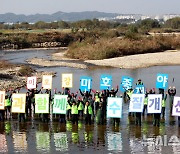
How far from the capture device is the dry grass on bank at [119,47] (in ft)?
214

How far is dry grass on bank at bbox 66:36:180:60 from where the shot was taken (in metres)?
65.1

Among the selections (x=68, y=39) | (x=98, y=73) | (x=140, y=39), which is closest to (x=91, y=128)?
(x=98, y=73)

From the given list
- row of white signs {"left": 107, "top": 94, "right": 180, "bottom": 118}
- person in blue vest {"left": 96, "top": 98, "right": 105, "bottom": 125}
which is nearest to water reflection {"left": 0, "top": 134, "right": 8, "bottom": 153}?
person in blue vest {"left": 96, "top": 98, "right": 105, "bottom": 125}

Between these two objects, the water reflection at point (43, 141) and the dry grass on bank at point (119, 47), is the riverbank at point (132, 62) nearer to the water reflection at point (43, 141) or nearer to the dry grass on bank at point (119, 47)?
the dry grass on bank at point (119, 47)

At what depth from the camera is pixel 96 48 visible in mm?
66750

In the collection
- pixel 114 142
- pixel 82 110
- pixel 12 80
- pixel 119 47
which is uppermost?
pixel 119 47

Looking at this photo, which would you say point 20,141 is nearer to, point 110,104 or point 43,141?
point 43,141

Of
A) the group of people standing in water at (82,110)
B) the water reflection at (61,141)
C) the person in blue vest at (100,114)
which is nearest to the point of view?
the water reflection at (61,141)

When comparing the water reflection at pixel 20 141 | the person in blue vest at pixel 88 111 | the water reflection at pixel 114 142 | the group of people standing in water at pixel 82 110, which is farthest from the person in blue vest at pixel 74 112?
the water reflection at pixel 20 141

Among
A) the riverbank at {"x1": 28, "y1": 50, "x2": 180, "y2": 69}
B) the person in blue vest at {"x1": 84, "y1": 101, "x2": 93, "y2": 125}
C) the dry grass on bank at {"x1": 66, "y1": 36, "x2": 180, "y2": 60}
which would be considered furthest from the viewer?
the dry grass on bank at {"x1": 66, "y1": 36, "x2": 180, "y2": 60}

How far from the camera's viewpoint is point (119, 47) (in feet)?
222

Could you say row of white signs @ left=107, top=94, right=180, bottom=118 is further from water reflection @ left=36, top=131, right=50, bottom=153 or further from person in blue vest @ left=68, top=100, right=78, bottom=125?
water reflection @ left=36, top=131, right=50, bottom=153

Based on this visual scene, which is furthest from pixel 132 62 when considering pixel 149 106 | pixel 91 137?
pixel 91 137

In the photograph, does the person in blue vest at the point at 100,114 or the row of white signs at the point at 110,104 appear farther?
the person in blue vest at the point at 100,114
